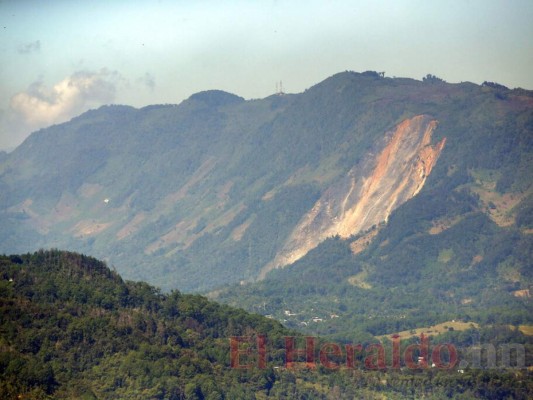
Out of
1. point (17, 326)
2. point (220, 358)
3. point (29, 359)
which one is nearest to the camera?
point (29, 359)

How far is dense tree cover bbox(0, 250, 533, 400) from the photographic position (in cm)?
13950

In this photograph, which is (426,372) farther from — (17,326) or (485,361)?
(17,326)

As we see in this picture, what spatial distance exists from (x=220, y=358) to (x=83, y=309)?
17.9 meters

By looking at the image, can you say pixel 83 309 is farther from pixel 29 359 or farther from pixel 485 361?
pixel 485 361

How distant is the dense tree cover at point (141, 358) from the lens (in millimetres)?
139500

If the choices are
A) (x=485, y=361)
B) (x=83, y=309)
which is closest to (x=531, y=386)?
(x=485, y=361)

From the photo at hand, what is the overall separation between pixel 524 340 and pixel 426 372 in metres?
32.8

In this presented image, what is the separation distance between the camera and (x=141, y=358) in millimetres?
148750

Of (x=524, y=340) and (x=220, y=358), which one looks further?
(x=524, y=340)

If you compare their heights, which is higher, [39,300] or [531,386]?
[39,300]

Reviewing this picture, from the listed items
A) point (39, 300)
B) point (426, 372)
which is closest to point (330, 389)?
point (426, 372)

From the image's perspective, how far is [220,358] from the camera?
522 ft

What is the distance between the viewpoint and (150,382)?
465 feet

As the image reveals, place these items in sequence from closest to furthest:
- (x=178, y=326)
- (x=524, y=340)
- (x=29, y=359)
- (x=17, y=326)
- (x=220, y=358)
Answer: (x=29, y=359), (x=17, y=326), (x=220, y=358), (x=178, y=326), (x=524, y=340)
